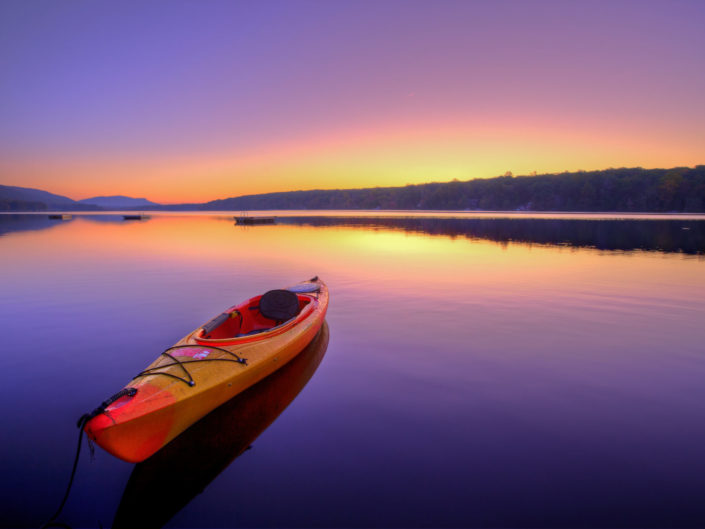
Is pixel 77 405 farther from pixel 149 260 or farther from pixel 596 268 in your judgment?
pixel 596 268

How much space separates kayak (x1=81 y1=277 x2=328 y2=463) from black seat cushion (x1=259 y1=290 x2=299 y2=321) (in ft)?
2.14

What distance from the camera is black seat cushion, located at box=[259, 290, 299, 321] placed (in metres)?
11.0

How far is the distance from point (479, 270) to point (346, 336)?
14.6 metres

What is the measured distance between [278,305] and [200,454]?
5.25 meters

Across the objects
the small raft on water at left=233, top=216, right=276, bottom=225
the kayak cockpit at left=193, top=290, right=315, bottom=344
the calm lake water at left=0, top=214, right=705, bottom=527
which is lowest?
the calm lake water at left=0, top=214, right=705, bottom=527

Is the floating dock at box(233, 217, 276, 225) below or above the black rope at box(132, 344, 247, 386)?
above

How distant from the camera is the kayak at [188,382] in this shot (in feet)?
16.9

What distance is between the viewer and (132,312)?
14.4 m

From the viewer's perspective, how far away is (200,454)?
6.27 m

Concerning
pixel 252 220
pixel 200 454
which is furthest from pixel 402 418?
pixel 252 220

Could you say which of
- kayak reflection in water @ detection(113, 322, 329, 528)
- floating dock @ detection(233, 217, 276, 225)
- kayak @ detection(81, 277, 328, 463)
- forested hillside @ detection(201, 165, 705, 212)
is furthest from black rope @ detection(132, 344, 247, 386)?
forested hillside @ detection(201, 165, 705, 212)

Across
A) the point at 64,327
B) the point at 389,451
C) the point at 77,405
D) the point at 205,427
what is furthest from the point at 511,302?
the point at 64,327

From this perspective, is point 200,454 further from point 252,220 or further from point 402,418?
point 252,220

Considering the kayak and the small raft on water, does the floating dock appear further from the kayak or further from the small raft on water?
the kayak
